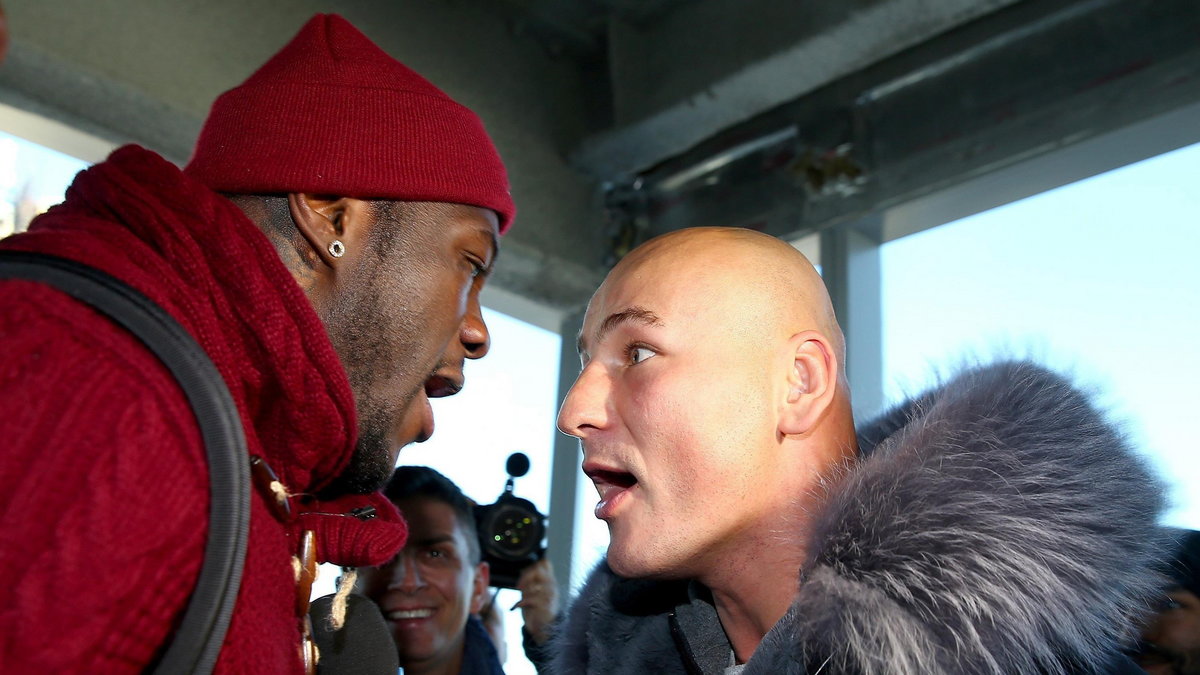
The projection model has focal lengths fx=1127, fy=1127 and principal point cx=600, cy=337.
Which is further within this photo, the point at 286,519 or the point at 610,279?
the point at 610,279

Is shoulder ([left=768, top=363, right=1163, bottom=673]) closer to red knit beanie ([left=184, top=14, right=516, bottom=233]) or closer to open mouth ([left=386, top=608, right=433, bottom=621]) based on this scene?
red knit beanie ([left=184, top=14, right=516, bottom=233])

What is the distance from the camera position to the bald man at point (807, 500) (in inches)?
49.6

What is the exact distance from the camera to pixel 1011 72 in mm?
3781

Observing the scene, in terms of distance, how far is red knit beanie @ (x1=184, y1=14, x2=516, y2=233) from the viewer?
1534 mm

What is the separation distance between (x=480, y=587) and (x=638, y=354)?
2.26 metres

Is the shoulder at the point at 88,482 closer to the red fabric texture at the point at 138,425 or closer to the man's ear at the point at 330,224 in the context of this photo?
the red fabric texture at the point at 138,425

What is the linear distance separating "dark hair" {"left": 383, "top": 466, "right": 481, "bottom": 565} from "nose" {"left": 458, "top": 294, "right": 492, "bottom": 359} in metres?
1.78

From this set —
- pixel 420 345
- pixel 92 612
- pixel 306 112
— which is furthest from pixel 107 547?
pixel 306 112

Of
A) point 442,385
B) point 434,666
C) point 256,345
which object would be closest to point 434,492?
point 434,666

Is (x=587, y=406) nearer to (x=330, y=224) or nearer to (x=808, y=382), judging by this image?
(x=808, y=382)

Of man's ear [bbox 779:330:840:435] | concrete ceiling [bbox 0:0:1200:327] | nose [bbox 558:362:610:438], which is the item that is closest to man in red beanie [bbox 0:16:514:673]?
nose [bbox 558:362:610:438]

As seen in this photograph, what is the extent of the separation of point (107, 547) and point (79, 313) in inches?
8.3

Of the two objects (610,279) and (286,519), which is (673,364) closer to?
(610,279)

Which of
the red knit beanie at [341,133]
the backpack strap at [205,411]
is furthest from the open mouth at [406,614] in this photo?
the backpack strap at [205,411]
